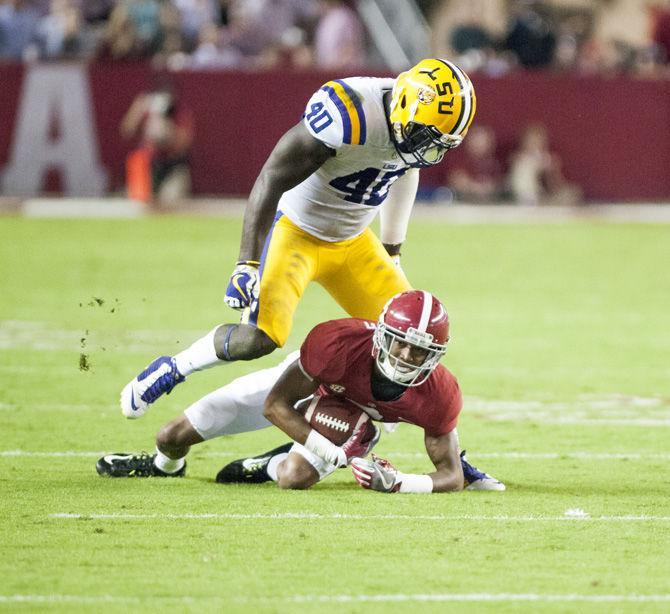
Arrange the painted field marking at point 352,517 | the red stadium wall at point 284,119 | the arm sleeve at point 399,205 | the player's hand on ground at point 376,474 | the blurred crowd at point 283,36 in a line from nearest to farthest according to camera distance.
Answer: the painted field marking at point 352,517, the player's hand on ground at point 376,474, the arm sleeve at point 399,205, the red stadium wall at point 284,119, the blurred crowd at point 283,36

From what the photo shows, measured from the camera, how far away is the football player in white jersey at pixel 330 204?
6.41 m

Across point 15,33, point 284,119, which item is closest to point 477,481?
point 284,119

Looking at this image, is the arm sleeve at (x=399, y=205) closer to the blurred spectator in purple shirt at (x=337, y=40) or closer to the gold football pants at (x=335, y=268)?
the gold football pants at (x=335, y=268)

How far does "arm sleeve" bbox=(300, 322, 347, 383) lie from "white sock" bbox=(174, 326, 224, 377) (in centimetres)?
41

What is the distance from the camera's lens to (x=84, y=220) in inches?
709

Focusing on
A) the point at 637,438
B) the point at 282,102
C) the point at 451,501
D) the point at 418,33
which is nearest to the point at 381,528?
the point at 451,501

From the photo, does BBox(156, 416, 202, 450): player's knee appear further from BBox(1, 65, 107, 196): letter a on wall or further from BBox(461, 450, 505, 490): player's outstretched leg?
BBox(1, 65, 107, 196): letter a on wall

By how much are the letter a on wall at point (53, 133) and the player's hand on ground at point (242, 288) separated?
12.9 meters

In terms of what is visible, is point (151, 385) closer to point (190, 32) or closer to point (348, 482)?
point (348, 482)

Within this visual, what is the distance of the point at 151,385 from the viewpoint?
21.4 ft

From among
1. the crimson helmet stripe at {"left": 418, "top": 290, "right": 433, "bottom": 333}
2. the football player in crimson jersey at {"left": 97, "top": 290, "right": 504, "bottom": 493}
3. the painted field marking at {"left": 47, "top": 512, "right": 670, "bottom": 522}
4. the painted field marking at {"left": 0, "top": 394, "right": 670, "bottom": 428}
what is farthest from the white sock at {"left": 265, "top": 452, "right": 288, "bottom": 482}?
the painted field marking at {"left": 0, "top": 394, "right": 670, "bottom": 428}

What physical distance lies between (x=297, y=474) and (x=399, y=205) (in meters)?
1.65

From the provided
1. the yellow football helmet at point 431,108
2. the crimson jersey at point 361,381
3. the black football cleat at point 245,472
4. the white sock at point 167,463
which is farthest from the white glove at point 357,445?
the yellow football helmet at point 431,108

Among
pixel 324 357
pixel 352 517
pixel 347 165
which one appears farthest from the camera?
pixel 347 165
